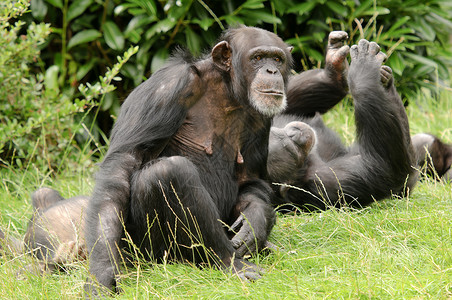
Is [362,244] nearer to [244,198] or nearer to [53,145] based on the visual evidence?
[244,198]

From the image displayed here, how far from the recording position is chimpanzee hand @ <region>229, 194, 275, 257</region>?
Answer: 186 inches

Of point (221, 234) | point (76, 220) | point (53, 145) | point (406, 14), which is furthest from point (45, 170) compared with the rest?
point (406, 14)

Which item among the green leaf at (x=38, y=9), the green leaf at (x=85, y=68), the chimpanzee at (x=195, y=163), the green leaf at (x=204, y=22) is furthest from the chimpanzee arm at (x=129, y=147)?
the green leaf at (x=38, y=9)

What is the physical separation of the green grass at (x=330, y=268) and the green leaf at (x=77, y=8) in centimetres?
348

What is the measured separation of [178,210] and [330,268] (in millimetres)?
1088

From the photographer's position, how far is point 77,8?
8281 millimetres

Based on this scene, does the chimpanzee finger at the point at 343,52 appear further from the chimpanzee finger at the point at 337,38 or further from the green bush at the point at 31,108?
the green bush at the point at 31,108

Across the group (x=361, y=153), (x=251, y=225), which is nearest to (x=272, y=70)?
(x=251, y=225)

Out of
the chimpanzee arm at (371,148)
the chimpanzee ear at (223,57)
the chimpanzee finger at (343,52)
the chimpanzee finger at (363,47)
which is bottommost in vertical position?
the chimpanzee arm at (371,148)

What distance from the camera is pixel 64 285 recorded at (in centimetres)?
418

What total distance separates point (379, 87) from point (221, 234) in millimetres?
2192

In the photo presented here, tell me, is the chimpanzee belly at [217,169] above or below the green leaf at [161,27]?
below

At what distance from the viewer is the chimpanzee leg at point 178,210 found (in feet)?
14.4

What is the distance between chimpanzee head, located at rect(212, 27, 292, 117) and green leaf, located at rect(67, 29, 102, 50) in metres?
3.68
